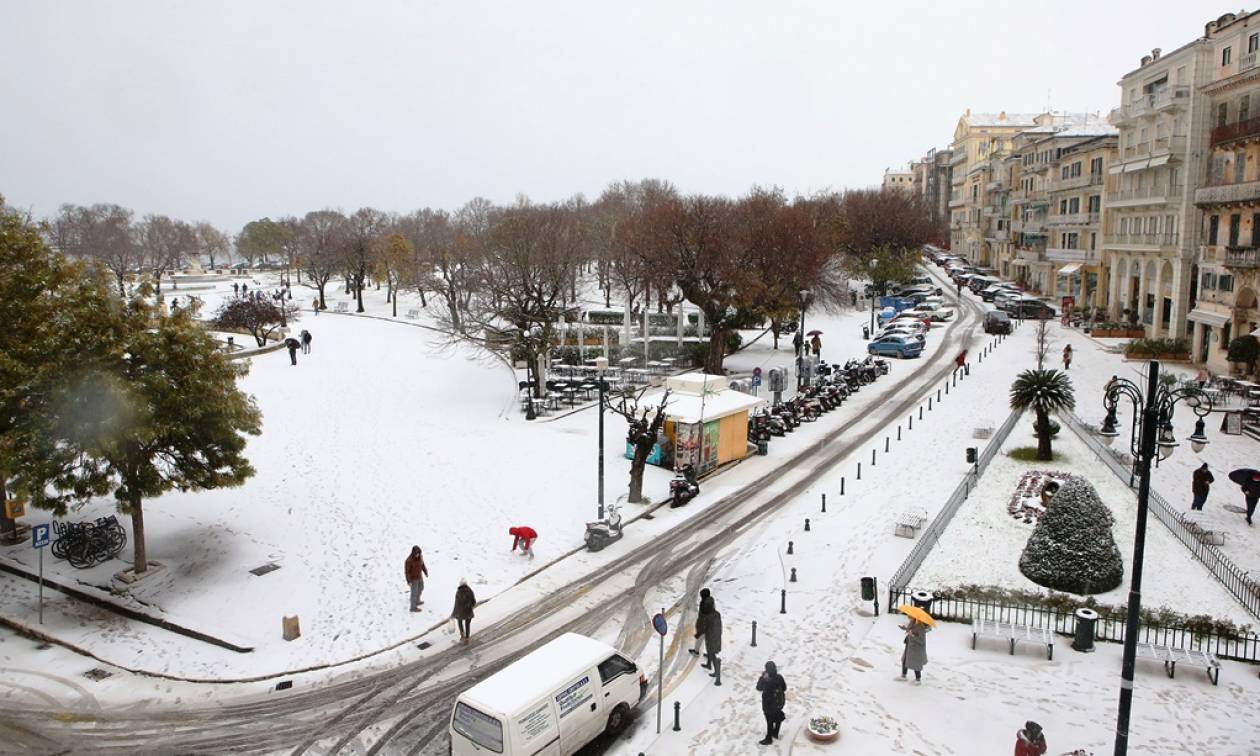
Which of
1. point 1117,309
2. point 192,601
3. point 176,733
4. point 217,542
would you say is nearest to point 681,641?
point 176,733

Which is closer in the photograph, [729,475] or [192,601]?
[192,601]

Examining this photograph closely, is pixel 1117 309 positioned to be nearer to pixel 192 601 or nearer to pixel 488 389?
pixel 488 389

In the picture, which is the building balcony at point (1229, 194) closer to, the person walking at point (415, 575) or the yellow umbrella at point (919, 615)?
the yellow umbrella at point (919, 615)

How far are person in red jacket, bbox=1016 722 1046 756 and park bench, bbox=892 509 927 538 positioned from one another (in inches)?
406

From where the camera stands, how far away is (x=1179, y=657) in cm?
1412

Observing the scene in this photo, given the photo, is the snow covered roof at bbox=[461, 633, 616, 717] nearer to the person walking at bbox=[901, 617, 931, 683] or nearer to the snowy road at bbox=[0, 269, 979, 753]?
the snowy road at bbox=[0, 269, 979, 753]

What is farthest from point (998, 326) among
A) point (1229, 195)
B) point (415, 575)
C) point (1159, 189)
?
point (415, 575)

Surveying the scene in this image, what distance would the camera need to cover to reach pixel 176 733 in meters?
14.3

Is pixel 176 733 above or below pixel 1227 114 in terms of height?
below

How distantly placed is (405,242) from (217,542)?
60.2m

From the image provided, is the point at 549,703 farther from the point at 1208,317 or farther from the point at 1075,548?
the point at 1208,317

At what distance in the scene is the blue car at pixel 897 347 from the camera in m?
48.7

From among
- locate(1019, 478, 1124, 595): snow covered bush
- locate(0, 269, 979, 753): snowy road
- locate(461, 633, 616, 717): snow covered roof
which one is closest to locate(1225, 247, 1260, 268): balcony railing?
locate(1019, 478, 1124, 595): snow covered bush

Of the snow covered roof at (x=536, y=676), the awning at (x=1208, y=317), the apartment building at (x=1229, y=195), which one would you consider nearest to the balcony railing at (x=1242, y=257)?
the apartment building at (x=1229, y=195)
